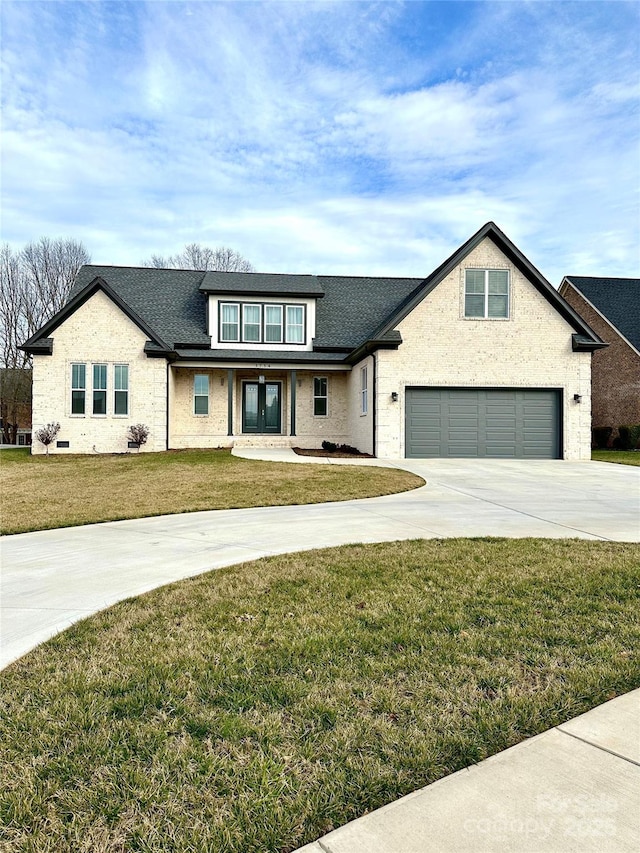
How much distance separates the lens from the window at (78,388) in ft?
63.5

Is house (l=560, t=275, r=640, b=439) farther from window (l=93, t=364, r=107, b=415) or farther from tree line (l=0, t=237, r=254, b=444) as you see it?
tree line (l=0, t=237, r=254, b=444)

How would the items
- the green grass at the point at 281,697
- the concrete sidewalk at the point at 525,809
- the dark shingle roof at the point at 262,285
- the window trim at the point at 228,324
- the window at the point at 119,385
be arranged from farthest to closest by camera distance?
1. the window trim at the point at 228,324
2. the dark shingle roof at the point at 262,285
3. the window at the point at 119,385
4. the green grass at the point at 281,697
5. the concrete sidewalk at the point at 525,809

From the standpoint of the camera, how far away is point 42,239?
115 ft

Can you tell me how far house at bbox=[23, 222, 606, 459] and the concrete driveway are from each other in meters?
7.03

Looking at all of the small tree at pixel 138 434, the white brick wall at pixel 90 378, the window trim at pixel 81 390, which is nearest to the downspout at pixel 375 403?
the white brick wall at pixel 90 378

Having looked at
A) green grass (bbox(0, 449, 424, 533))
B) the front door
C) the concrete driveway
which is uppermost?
the front door

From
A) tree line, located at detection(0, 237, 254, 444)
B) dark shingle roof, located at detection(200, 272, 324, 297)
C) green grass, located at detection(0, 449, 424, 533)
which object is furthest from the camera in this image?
tree line, located at detection(0, 237, 254, 444)

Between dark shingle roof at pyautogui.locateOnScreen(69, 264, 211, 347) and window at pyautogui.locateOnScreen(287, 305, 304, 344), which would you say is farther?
window at pyautogui.locateOnScreen(287, 305, 304, 344)

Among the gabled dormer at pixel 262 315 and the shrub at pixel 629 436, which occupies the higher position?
the gabled dormer at pixel 262 315

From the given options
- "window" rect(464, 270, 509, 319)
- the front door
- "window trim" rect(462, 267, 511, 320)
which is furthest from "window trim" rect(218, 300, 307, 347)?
"window" rect(464, 270, 509, 319)

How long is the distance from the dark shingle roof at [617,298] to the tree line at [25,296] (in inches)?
1284

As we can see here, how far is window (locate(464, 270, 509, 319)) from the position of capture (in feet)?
58.9

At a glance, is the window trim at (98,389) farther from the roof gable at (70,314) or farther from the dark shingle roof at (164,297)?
the dark shingle roof at (164,297)

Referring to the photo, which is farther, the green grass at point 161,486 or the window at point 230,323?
the window at point 230,323
